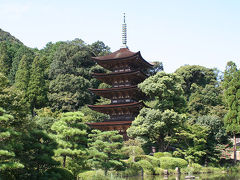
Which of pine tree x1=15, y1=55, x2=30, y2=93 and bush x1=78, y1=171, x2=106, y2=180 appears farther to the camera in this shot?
pine tree x1=15, y1=55, x2=30, y2=93

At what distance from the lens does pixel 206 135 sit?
3120 cm

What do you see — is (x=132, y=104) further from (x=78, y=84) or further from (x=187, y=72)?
(x=187, y=72)

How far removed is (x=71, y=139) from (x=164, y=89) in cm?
1333

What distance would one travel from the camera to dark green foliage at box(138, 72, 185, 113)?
3108 cm

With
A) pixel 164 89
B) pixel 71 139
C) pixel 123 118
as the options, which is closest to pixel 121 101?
pixel 123 118

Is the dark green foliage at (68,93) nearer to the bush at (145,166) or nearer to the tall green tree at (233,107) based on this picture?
the tall green tree at (233,107)

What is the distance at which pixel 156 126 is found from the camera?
94.9 feet

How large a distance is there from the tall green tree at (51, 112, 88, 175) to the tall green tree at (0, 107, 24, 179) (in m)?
3.29

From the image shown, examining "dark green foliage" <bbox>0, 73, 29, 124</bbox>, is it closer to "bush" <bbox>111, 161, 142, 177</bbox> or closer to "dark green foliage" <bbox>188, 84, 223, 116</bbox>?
"bush" <bbox>111, 161, 142, 177</bbox>

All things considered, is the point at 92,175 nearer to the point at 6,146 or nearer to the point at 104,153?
the point at 104,153

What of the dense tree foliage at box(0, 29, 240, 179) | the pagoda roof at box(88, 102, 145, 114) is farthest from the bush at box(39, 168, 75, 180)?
the pagoda roof at box(88, 102, 145, 114)

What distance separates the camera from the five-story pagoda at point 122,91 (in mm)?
33875

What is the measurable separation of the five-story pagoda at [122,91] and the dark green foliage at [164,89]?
2117 millimetres

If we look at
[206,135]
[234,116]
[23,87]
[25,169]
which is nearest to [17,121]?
[25,169]
